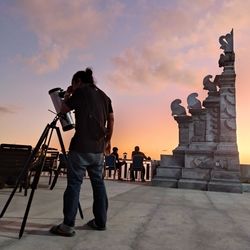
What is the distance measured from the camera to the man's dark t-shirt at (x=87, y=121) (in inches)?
140

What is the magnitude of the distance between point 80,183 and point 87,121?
648mm

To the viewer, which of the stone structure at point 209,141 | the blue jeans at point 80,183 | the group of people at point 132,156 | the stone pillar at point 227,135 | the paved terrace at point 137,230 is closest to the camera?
the paved terrace at point 137,230

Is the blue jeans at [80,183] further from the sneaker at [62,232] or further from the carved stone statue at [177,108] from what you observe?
the carved stone statue at [177,108]

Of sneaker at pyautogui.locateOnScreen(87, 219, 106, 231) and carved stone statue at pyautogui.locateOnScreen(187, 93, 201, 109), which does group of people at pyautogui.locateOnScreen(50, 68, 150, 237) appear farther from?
carved stone statue at pyautogui.locateOnScreen(187, 93, 201, 109)

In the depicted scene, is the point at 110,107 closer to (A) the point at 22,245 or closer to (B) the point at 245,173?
(A) the point at 22,245

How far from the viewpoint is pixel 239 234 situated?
3787 millimetres

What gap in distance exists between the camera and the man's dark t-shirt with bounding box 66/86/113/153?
3564mm

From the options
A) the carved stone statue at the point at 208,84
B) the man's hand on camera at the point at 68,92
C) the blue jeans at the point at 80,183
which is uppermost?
the carved stone statue at the point at 208,84

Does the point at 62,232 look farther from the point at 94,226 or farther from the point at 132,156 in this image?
the point at 132,156

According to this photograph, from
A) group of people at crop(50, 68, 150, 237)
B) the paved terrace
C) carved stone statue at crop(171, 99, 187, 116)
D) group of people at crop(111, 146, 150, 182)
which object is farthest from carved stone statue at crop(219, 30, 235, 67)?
group of people at crop(50, 68, 150, 237)

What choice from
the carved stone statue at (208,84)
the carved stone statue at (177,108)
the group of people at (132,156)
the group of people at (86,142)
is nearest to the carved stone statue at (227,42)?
the carved stone statue at (208,84)

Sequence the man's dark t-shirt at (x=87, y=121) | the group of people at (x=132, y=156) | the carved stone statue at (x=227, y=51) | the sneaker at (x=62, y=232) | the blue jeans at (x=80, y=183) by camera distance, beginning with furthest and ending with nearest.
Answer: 1. the group of people at (x=132, y=156)
2. the carved stone statue at (x=227, y=51)
3. the man's dark t-shirt at (x=87, y=121)
4. the blue jeans at (x=80, y=183)
5. the sneaker at (x=62, y=232)

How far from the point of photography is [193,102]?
480 inches

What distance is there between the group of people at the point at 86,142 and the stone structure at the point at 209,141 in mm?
7686
